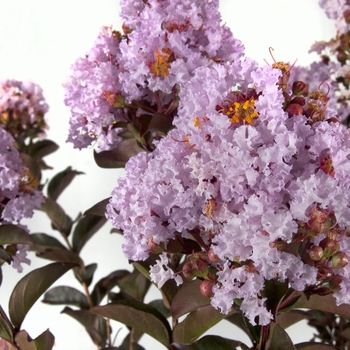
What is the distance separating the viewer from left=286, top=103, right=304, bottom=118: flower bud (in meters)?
0.59

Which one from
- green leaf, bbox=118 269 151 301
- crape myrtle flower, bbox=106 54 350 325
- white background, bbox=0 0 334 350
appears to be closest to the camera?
crape myrtle flower, bbox=106 54 350 325

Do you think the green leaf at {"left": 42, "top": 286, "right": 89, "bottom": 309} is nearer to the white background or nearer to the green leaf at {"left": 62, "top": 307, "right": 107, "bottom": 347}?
the green leaf at {"left": 62, "top": 307, "right": 107, "bottom": 347}

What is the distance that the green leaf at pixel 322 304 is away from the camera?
0.66 m

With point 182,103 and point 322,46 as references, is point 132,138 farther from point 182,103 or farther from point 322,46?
point 322,46

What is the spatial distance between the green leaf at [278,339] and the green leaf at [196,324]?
72 mm

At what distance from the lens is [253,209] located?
1.79ft

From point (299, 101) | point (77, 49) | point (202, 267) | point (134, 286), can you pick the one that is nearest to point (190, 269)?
point (202, 267)

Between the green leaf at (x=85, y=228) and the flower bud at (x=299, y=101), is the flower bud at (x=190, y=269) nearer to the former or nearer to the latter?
the flower bud at (x=299, y=101)

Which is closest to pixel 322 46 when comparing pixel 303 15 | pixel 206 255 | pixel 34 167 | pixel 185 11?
pixel 303 15

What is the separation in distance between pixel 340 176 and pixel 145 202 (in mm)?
214

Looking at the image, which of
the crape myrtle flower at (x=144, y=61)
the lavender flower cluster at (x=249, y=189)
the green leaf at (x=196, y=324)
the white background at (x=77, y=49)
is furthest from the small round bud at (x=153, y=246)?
the white background at (x=77, y=49)

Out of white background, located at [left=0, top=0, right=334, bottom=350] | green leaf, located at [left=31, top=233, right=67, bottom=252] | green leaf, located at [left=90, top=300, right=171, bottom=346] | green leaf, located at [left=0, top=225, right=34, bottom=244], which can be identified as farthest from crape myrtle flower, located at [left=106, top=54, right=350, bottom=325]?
white background, located at [left=0, top=0, right=334, bottom=350]

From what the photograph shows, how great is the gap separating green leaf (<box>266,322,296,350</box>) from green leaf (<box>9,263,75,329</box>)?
0.37 meters

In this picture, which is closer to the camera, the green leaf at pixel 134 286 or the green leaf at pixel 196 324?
the green leaf at pixel 196 324
